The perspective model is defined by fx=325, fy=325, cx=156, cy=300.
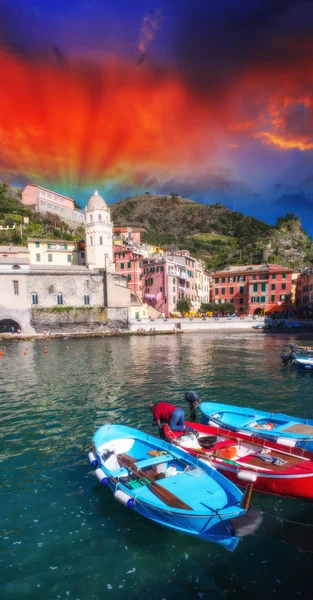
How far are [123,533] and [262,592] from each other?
308 centimetres

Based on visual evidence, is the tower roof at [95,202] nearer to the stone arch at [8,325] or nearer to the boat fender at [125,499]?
the stone arch at [8,325]

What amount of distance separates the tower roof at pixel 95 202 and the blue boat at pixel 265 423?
58.7 meters

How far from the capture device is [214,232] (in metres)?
143

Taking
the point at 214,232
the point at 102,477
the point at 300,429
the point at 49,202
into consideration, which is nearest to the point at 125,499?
the point at 102,477

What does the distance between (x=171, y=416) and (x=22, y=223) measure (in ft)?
265

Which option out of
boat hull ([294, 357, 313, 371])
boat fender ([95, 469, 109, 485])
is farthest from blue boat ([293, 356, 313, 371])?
boat fender ([95, 469, 109, 485])

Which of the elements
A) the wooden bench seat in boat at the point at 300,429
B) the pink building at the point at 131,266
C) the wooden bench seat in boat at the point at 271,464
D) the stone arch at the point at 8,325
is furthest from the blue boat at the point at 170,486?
the pink building at the point at 131,266

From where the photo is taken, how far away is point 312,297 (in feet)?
219

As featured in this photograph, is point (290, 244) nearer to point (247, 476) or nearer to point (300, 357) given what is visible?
point (300, 357)

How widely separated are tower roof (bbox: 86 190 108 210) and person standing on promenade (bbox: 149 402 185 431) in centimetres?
5960

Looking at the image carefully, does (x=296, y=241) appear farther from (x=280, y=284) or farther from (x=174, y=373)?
(x=174, y=373)

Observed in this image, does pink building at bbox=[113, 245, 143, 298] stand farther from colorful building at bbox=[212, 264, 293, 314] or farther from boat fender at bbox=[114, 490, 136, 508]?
boat fender at bbox=[114, 490, 136, 508]

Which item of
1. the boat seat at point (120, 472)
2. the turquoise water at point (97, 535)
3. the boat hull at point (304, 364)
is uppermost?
the boat seat at point (120, 472)

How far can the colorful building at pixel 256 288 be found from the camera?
67.8 m
